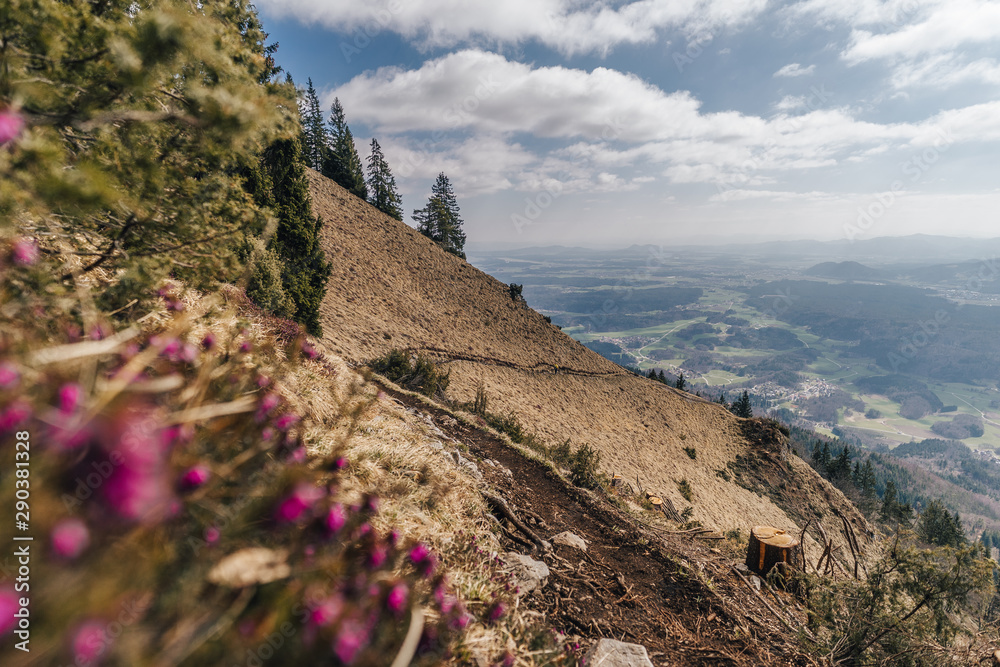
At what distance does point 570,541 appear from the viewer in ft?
16.8

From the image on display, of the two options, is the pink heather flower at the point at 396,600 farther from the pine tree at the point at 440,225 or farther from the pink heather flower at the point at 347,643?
the pine tree at the point at 440,225

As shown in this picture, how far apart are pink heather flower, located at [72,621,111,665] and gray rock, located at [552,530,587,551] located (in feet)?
15.5

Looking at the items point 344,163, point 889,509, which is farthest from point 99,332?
point 889,509

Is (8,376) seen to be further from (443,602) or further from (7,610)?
(443,602)

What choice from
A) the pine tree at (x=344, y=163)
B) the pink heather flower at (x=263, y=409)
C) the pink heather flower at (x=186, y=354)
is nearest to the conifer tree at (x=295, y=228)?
the pink heather flower at (x=186, y=354)

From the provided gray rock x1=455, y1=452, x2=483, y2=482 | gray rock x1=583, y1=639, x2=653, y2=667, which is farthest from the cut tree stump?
gray rock x1=455, y1=452, x2=483, y2=482

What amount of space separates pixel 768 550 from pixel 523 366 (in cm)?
2509

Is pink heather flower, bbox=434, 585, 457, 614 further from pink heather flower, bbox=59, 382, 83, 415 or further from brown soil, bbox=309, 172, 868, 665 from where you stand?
pink heather flower, bbox=59, 382, 83, 415

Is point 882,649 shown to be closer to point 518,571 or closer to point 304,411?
point 518,571

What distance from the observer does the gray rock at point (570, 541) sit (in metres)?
5.05

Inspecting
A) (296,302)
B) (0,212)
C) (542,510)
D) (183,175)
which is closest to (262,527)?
(0,212)

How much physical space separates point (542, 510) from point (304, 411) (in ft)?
13.3

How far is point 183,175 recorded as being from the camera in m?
Answer: 2.95

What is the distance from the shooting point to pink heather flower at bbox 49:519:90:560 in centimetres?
98
